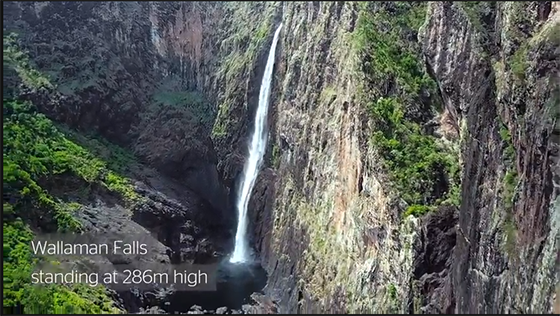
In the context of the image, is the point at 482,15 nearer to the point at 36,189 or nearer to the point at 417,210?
the point at 417,210

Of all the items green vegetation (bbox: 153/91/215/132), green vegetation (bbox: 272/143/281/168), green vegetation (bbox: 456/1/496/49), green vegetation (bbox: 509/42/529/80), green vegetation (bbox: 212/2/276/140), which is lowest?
green vegetation (bbox: 509/42/529/80)

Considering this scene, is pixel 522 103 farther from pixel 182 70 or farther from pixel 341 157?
pixel 182 70

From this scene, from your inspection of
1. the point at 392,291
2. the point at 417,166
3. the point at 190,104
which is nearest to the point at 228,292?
the point at 392,291

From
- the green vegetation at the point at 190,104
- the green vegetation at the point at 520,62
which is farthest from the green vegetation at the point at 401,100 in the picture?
the green vegetation at the point at 190,104

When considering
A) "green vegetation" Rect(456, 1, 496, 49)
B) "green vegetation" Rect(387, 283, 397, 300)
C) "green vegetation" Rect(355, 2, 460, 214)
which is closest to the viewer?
"green vegetation" Rect(387, 283, 397, 300)

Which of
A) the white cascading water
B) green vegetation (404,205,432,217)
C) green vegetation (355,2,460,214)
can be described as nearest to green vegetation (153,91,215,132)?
the white cascading water

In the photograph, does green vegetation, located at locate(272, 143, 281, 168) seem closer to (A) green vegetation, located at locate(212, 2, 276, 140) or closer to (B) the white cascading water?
(B) the white cascading water

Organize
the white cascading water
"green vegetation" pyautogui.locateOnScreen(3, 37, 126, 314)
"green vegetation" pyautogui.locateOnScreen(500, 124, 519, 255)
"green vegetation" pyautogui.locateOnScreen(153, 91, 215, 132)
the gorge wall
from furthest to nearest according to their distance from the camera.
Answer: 1. "green vegetation" pyautogui.locateOnScreen(153, 91, 215, 132)
2. the white cascading water
3. "green vegetation" pyautogui.locateOnScreen(3, 37, 126, 314)
4. the gorge wall
5. "green vegetation" pyautogui.locateOnScreen(500, 124, 519, 255)
